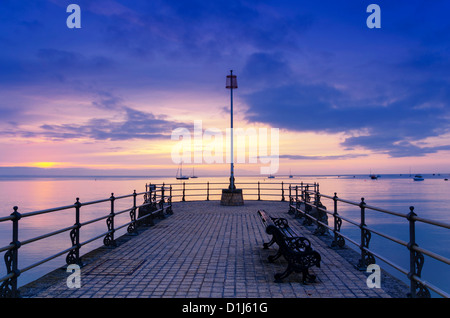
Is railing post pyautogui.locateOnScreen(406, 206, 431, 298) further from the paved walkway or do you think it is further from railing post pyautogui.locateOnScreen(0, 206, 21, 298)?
railing post pyautogui.locateOnScreen(0, 206, 21, 298)

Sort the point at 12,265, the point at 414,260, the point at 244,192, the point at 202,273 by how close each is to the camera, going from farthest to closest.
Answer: the point at 244,192, the point at 202,273, the point at 12,265, the point at 414,260

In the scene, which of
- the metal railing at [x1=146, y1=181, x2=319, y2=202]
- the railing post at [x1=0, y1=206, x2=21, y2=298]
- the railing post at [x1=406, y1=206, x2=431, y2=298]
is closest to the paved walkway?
the railing post at [x1=0, y1=206, x2=21, y2=298]

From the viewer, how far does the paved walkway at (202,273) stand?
16.2ft

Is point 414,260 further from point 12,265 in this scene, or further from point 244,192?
point 244,192

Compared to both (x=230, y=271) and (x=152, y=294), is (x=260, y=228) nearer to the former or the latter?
(x=230, y=271)

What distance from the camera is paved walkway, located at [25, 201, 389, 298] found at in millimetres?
4941

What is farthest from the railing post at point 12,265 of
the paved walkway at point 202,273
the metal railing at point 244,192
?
the metal railing at point 244,192

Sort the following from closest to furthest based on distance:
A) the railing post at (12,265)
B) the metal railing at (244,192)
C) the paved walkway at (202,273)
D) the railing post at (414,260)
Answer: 1. the railing post at (414,260)
2. the railing post at (12,265)
3. the paved walkway at (202,273)
4. the metal railing at (244,192)

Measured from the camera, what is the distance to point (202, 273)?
5941 millimetres

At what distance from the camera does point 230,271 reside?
6.09 metres

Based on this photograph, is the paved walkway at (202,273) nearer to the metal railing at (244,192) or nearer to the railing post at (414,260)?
the railing post at (414,260)

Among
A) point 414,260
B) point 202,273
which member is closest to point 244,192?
point 202,273
